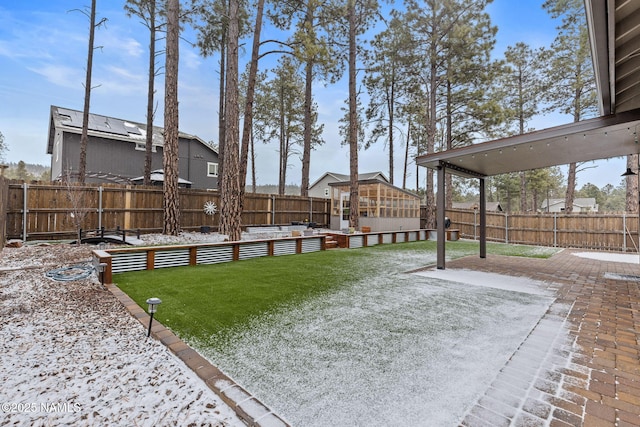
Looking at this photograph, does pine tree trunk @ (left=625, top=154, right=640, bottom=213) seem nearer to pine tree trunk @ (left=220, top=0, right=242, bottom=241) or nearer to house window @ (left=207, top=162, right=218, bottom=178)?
pine tree trunk @ (left=220, top=0, right=242, bottom=241)

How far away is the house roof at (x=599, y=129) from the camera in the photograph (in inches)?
102

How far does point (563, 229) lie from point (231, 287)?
13640 mm

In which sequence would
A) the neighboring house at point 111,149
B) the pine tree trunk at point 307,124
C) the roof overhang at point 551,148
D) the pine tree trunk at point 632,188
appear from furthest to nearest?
1. the neighboring house at point 111,149
2. the pine tree trunk at point 307,124
3. the pine tree trunk at point 632,188
4. the roof overhang at point 551,148

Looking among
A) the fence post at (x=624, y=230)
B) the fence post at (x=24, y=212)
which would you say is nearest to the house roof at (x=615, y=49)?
the fence post at (x=624, y=230)

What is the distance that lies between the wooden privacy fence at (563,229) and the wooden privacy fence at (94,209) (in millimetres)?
10719

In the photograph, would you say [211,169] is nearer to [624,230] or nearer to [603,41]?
[603,41]

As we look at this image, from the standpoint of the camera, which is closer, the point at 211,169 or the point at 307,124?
the point at 307,124

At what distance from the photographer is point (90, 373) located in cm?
205

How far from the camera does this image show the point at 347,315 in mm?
3223

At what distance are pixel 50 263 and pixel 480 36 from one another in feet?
51.3

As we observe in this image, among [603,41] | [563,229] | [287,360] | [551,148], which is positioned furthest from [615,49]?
[563,229]

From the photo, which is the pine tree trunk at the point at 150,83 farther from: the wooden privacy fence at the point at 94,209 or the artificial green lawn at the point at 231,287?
the artificial green lawn at the point at 231,287

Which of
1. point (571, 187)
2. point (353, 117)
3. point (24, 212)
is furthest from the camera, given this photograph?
point (571, 187)

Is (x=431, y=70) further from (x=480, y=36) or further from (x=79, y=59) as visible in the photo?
(x=79, y=59)
